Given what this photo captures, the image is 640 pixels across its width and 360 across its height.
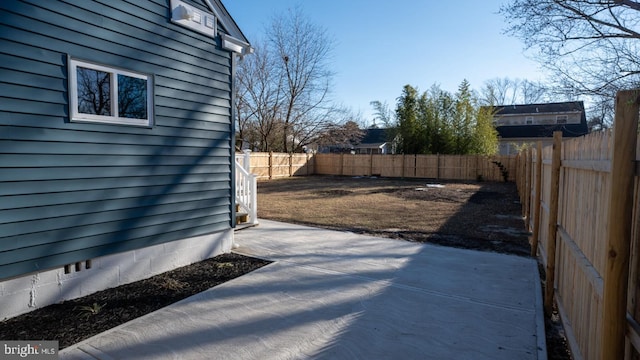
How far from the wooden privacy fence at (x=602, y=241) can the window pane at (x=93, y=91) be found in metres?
4.26

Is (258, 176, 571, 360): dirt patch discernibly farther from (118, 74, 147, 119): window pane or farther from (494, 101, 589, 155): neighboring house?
(494, 101, 589, 155): neighboring house

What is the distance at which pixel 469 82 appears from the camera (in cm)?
2219

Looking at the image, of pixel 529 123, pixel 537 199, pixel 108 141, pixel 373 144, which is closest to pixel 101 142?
pixel 108 141

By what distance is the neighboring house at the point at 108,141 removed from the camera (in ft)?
10.0

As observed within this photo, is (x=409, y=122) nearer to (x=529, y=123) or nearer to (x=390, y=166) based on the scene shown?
(x=390, y=166)

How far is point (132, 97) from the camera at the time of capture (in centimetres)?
396

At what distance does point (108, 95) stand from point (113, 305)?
2175 mm

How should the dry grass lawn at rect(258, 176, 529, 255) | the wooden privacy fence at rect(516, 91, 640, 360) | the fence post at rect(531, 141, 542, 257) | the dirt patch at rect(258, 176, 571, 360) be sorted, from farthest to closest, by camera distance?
the dry grass lawn at rect(258, 176, 529, 255)
the dirt patch at rect(258, 176, 571, 360)
the fence post at rect(531, 141, 542, 257)
the wooden privacy fence at rect(516, 91, 640, 360)

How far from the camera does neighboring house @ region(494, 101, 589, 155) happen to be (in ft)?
89.2

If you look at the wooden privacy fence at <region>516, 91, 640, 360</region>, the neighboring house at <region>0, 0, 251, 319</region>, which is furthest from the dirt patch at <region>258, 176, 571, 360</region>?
the neighboring house at <region>0, 0, 251, 319</region>

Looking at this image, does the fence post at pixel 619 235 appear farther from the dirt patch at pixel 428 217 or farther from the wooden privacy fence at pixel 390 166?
the wooden privacy fence at pixel 390 166

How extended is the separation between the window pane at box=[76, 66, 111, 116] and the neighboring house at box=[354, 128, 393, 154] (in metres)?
34.7

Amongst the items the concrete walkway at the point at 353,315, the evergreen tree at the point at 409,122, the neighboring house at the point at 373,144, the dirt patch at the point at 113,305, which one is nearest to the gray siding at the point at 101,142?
the dirt patch at the point at 113,305

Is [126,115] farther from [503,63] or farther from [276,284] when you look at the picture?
[503,63]
